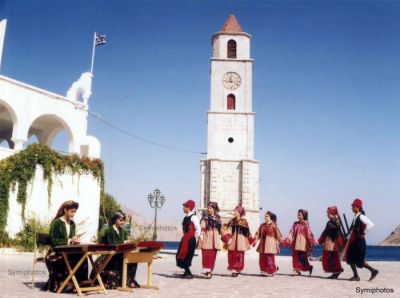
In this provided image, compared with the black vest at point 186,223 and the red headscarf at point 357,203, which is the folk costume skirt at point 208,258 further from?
the red headscarf at point 357,203

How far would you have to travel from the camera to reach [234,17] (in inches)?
1512

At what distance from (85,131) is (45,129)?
350 centimetres

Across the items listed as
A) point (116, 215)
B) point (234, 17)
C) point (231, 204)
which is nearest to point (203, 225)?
point (116, 215)

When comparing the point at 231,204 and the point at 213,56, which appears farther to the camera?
the point at 213,56

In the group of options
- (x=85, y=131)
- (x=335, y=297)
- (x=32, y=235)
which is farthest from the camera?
(x=85, y=131)

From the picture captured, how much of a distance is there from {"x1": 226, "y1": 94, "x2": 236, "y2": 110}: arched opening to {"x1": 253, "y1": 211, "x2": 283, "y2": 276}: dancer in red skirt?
76.7ft

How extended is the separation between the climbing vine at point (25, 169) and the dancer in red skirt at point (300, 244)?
11426 mm

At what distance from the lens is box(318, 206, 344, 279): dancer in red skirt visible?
11023 millimetres

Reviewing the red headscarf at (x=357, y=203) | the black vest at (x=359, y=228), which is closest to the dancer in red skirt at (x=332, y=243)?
the black vest at (x=359, y=228)

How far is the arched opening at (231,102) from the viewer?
115 ft

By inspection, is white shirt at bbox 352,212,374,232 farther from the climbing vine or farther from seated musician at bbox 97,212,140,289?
the climbing vine

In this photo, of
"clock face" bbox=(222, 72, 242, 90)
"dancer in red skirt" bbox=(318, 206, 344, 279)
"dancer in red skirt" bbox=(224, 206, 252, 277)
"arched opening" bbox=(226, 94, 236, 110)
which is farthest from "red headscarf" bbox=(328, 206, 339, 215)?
"clock face" bbox=(222, 72, 242, 90)

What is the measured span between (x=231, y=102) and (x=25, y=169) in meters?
20.7

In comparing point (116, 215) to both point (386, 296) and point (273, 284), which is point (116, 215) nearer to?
point (273, 284)
